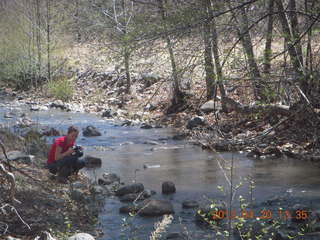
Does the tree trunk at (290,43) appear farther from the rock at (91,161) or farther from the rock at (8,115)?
the rock at (8,115)

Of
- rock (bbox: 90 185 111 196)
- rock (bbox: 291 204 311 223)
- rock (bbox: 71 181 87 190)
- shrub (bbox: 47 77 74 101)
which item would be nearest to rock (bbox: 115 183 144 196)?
rock (bbox: 90 185 111 196)

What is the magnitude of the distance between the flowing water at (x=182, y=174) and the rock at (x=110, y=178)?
0.14 meters

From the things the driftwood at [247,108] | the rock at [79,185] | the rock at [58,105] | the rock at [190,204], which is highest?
the rock at [58,105]

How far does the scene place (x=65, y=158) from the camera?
28.7ft

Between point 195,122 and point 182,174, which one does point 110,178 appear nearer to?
point 182,174

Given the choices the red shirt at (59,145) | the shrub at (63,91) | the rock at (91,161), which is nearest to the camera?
the red shirt at (59,145)

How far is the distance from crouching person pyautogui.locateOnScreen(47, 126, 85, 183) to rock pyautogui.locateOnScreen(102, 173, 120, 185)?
52cm

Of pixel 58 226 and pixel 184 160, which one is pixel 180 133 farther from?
pixel 58 226

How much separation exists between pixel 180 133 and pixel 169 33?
7289mm

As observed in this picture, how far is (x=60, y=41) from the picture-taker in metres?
29.7

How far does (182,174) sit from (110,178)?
1381mm

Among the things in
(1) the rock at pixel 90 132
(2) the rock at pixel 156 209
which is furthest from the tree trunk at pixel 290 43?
(1) the rock at pixel 90 132

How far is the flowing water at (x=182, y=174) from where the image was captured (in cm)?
668

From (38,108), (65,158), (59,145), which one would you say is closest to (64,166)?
(65,158)
